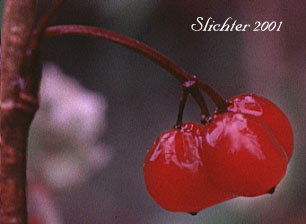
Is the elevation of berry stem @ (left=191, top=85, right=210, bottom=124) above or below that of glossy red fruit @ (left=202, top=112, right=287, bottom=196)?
above

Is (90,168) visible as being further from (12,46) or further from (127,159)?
(12,46)

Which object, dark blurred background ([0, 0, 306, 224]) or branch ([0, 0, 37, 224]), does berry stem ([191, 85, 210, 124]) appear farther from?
dark blurred background ([0, 0, 306, 224])

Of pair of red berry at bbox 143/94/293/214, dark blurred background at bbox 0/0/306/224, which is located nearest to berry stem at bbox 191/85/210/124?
pair of red berry at bbox 143/94/293/214

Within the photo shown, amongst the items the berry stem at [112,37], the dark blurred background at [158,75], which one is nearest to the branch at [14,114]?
the berry stem at [112,37]

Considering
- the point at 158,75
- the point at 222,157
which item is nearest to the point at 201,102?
the point at 222,157

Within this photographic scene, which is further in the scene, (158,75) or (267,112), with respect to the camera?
(158,75)

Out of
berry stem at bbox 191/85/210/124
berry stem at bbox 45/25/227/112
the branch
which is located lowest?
the branch

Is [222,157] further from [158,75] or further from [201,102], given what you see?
[158,75]
